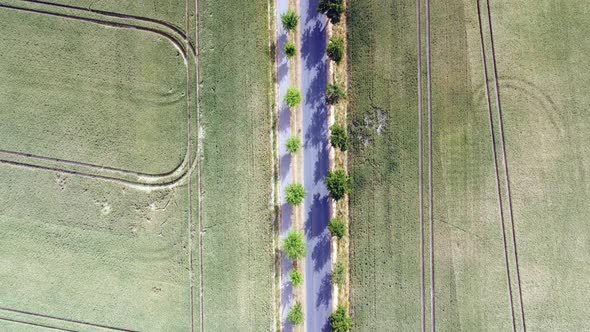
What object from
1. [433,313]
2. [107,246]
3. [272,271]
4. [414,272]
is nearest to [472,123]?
[414,272]

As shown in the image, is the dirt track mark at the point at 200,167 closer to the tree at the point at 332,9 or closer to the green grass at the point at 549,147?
the tree at the point at 332,9

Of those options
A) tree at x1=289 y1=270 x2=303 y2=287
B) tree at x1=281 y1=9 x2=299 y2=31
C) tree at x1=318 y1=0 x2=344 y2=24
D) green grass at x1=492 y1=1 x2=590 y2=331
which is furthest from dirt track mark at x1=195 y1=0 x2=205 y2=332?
green grass at x1=492 y1=1 x2=590 y2=331

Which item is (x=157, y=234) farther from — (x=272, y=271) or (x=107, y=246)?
(x=272, y=271)

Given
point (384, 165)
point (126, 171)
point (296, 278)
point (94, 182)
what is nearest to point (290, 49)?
point (384, 165)

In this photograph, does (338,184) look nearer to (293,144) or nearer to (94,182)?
(293,144)

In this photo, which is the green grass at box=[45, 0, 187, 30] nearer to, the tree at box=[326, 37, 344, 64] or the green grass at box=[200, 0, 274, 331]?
the green grass at box=[200, 0, 274, 331]

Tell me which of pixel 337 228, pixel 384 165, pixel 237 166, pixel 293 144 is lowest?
pixel 337 228
